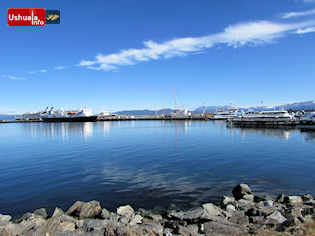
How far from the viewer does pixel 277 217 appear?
32.2ft

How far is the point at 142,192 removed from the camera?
16.5 m

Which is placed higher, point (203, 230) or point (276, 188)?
point (203, 230)

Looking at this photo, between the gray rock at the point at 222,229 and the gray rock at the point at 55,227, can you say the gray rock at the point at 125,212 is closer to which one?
the gray rock at the point at 55,227

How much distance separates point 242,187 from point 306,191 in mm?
5548

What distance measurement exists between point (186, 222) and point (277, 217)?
419 cm

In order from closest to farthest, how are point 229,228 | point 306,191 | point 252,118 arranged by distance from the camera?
point 229,228
point 306,191
point 252,118

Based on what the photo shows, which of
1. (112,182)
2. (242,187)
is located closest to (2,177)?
(112,182)

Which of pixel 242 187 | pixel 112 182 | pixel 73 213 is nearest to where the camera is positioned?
pixel 73 213

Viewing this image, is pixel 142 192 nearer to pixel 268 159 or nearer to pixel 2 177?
pixel 2 177

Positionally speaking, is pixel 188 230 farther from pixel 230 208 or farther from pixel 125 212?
pixel 125 212

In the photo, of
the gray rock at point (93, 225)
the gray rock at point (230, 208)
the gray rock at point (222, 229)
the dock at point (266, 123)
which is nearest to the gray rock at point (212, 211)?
the gray rock at point (230, 208)

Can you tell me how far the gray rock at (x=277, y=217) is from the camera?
9.55 meters

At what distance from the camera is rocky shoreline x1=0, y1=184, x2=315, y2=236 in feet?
28.7

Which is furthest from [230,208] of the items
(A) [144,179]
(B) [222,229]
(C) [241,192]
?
(A) [144,179]
